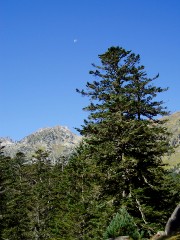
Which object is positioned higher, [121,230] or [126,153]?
[126,153]

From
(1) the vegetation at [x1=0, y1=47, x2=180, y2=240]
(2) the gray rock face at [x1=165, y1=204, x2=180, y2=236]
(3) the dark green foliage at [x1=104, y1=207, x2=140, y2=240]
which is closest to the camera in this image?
(2) the gray rock face at [x1=165, y1=204, x2=180, y2=236]

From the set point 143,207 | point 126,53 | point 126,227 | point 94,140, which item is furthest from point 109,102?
point 126,227

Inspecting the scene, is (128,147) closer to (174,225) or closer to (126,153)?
(126,153)

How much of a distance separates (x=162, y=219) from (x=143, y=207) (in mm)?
2031

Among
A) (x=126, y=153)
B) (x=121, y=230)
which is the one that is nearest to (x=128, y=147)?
(x=126, y=153)

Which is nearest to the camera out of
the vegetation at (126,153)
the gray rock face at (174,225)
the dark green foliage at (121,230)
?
the gray rock face at (174,225)

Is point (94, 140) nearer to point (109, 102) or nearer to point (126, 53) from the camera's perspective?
point (109, 102)

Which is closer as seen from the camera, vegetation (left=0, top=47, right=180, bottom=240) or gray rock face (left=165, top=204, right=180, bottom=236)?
gray rock face (left=165, top=204, right=180, bottom=236)

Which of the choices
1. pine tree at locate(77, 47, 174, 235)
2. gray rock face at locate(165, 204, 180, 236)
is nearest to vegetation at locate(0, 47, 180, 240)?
pine tree at locate(77, 47, 174, 235)

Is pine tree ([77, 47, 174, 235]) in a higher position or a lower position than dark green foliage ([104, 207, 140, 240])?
higher

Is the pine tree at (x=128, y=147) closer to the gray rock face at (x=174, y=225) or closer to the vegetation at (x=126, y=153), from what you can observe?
the vegetation at (x=126, y=153)

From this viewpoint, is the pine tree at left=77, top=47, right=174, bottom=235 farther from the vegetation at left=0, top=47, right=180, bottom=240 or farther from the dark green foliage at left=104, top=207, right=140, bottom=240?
the dark green foliage at left=104, top=207, right=140, bottom=240

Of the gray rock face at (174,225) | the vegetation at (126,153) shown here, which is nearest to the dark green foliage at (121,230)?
the gray rock face at (174,225)

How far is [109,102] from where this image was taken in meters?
27.8
